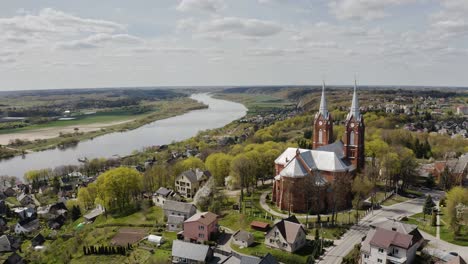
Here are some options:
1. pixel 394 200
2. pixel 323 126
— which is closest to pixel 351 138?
pixel 323 126

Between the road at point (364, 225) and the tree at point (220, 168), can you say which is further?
the tree at point (220, 168)

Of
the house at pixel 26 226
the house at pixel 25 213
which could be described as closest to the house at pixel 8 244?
the house at pixel 26 226

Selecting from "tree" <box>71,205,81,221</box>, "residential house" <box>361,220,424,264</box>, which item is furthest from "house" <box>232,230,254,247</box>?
"tree" <box>71,205,81,221</box>

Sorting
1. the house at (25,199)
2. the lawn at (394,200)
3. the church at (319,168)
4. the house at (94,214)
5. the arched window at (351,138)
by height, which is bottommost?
the house at (25,199)

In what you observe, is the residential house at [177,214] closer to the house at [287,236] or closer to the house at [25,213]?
the house at [287,236]

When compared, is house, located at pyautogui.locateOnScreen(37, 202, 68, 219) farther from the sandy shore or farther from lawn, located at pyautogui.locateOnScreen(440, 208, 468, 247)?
the sandy shore

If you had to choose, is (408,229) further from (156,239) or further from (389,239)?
(156,239)

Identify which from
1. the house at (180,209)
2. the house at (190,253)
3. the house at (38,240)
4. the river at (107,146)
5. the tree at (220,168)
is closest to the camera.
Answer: the house at (190,253)
